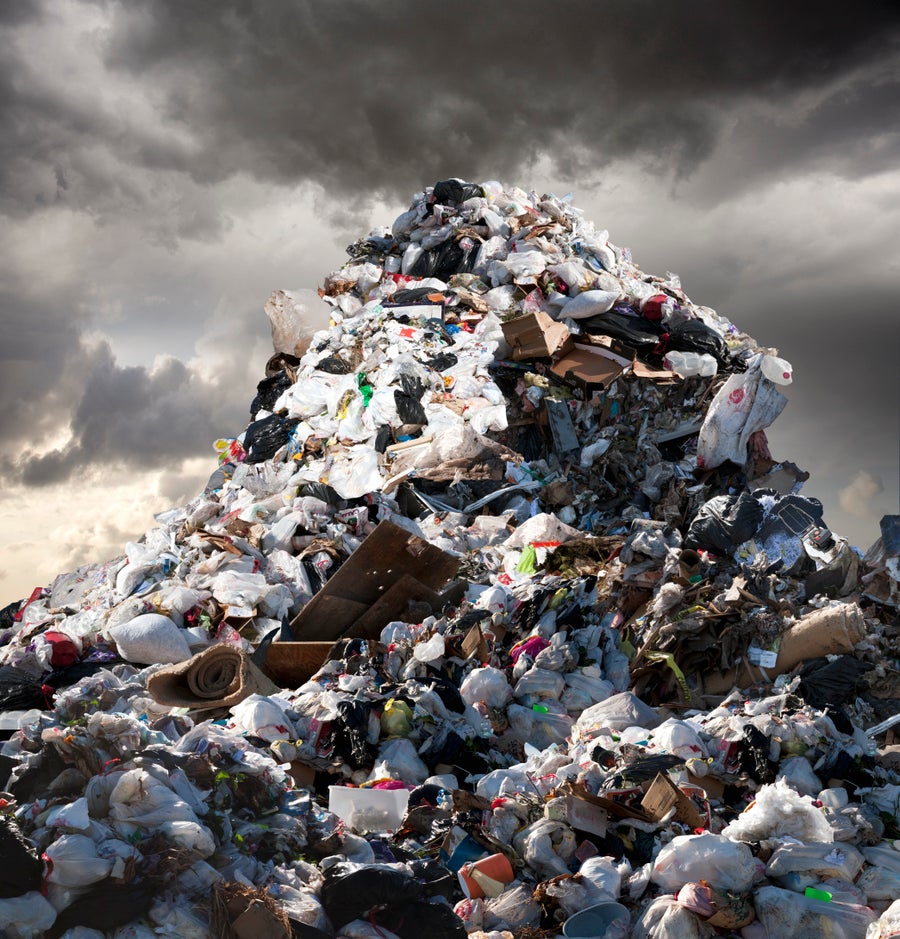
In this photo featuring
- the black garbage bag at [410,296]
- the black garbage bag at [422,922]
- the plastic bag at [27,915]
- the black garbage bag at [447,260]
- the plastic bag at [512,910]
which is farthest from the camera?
the black garbage bag at [447,260]

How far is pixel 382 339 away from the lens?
936 cm

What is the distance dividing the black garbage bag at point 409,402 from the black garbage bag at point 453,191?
3443mm

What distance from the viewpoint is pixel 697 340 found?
9164 mm

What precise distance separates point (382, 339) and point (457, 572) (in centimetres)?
353

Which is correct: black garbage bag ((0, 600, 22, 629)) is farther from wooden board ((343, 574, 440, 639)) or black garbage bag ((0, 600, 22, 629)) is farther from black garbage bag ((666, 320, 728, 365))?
black garbage bag ((666, 320, 728, 365))

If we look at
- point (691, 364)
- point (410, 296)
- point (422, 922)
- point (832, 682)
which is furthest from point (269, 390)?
point (422, 922)

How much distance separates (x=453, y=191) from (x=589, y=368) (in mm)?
3392

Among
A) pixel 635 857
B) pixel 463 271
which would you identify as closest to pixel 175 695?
pixel 635 857

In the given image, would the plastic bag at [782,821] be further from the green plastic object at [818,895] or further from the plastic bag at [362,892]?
the plastic bag at [362,892]

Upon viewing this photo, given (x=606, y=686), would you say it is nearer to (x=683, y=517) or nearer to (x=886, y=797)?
(x=886, y=797)

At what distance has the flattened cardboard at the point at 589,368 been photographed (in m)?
8.85

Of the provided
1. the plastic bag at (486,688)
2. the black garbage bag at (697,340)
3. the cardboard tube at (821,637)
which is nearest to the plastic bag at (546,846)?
the plastic bag at (486,688)

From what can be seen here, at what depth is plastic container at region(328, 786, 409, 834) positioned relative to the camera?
389cm

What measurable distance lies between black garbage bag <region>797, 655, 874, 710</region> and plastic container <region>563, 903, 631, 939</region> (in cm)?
215
